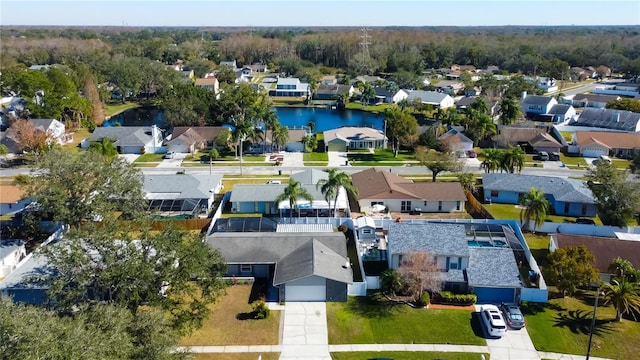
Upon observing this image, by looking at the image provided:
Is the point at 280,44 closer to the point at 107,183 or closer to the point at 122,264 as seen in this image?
the point at 107,183

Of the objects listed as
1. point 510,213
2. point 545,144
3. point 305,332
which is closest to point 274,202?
point 305,332

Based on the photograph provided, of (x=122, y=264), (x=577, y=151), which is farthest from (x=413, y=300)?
(x=577, y=151)

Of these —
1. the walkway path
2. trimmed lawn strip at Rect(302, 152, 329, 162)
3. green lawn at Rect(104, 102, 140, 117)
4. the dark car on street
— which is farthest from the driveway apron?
green lawn at Rect(104, 102, 140, 117)

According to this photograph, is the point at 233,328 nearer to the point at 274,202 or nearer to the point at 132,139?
the point at 274,202

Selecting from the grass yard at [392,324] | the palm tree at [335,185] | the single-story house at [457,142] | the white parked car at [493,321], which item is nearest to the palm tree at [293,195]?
the palm tree at [335,185]

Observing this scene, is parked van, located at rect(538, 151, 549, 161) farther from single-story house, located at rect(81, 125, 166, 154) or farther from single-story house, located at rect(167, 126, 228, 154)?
single-story house, located at rect(81, 125, 166, 154)
